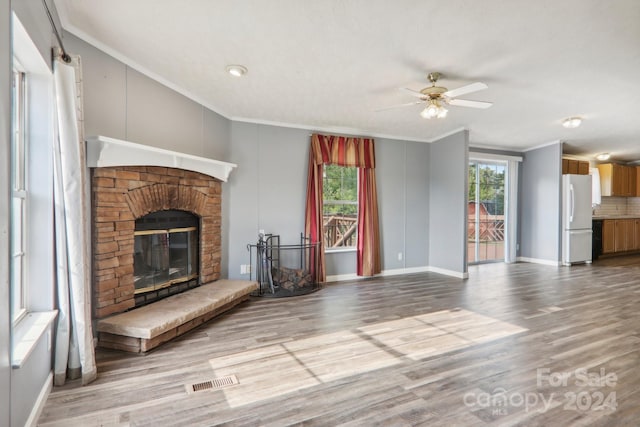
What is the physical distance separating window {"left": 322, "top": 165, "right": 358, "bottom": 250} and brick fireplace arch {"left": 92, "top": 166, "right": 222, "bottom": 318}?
2.38 m

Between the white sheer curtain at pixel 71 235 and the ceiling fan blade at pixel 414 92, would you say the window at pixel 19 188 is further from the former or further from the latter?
the ceiling fan blade at pixel 414 92

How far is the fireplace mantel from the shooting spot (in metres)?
2.56

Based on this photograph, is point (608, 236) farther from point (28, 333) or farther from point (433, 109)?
point (28, 333)

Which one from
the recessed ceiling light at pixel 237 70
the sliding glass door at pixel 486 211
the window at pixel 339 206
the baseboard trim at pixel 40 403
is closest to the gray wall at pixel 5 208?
the baseboard trim at pixel 40 403

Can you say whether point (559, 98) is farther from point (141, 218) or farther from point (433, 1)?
point (141, 218)

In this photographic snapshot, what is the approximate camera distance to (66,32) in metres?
2.43

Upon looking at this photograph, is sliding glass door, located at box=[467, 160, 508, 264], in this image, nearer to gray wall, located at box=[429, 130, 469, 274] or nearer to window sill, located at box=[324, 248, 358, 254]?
gray wall, located at box=[429, 130, 469, 274]

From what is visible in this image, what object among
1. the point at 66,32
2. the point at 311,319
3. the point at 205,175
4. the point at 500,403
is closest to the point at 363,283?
the point at 311,319

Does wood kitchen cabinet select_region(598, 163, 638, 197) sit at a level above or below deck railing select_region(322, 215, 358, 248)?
above

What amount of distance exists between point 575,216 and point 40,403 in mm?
8418

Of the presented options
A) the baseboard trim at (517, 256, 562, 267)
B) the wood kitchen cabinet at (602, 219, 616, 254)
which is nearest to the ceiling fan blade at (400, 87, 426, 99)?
the baseboard trim at (517, 256, 562, 267)

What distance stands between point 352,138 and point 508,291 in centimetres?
326

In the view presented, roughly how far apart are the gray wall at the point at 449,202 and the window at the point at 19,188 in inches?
213

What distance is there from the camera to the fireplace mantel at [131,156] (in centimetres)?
256
